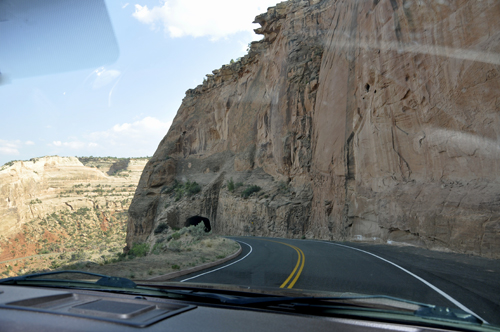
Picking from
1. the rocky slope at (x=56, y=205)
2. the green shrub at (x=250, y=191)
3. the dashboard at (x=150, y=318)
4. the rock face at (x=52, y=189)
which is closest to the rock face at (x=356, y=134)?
the green shrub at (x=250, y=191)

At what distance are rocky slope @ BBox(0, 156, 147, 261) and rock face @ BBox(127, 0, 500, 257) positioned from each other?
21656 millimetres

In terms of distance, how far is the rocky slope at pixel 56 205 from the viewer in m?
57.9

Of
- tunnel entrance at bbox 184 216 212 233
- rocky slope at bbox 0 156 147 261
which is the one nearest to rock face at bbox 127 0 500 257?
tunnel entrance at bbox 184 216 212 233

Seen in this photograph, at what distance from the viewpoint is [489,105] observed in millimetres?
12625

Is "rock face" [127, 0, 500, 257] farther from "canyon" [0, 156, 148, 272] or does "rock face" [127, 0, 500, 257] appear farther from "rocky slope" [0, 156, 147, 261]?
"rocky slope" [0, 156, 147, 261]

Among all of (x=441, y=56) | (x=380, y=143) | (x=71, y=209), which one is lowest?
(x=71, y=209)

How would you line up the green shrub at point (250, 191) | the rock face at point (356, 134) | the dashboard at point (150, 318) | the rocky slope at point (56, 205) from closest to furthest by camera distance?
the dashboard at point (150, 318) < the rock face at point (356, 134) < the green shrub at point (250, 191) < the rocky slope at point (56, 205)

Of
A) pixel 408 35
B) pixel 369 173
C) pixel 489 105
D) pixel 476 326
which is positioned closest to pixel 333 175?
pixel 369 173

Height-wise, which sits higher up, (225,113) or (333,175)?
(225,113)

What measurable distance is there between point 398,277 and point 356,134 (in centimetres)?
1659

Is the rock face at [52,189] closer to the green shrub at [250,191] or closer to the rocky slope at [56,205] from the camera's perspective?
the rocky slope at [56,205]

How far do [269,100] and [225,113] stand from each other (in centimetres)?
1158

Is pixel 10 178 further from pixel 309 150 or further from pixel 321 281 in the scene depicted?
pixel 321 281

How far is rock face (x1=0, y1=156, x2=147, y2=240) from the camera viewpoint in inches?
2525
